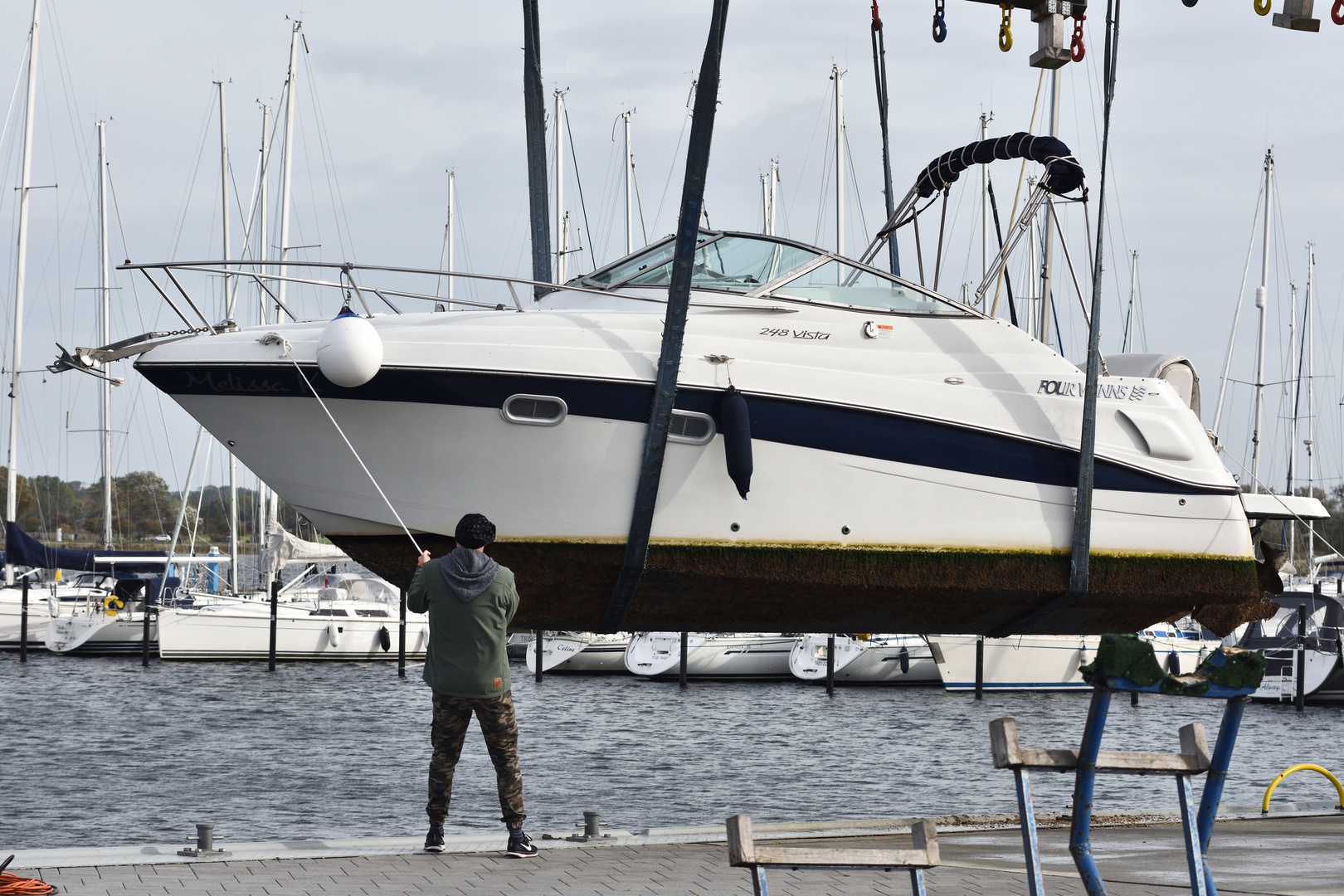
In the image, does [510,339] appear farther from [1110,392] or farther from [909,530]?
[1110,392]

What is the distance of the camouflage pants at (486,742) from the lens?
22.6 feet

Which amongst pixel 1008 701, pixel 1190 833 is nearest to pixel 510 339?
pixel 1190 833

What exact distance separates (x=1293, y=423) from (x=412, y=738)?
31.9 m

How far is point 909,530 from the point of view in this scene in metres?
7.69

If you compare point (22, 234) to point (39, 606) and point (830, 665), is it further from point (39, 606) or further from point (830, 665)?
point (830, 665)

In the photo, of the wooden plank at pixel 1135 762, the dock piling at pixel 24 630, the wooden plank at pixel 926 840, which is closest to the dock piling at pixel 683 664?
the dock piling at pixel 24 630

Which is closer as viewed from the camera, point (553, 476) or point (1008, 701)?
point (553, 476)

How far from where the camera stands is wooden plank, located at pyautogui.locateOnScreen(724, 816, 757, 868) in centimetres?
412

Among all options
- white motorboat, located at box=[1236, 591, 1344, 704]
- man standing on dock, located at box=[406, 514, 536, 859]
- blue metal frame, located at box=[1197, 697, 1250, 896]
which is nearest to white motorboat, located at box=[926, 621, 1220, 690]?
white motorboat, located at box=[1236, 591, 1344, 704]

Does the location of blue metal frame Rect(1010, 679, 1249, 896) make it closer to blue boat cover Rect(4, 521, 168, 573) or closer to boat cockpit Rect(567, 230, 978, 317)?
boat cockpit Rect(567, 230, 978, 317)

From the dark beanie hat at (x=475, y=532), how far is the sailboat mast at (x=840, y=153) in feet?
98.7

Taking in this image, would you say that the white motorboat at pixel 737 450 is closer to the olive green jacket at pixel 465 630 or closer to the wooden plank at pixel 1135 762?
the olive green jacket at pixel 465 630

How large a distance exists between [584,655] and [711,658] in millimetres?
3530

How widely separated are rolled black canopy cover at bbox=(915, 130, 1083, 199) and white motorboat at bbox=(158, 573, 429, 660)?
29472 millimetres
